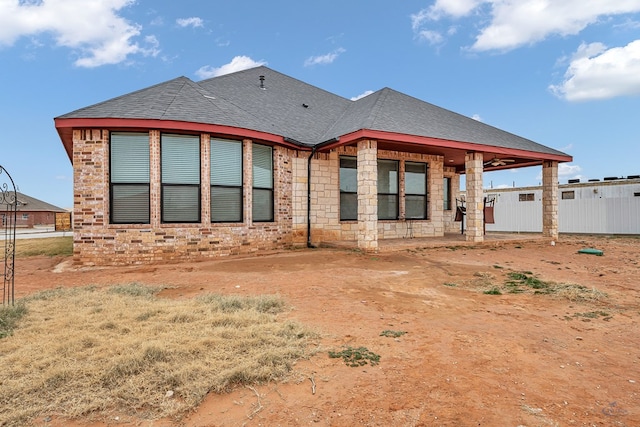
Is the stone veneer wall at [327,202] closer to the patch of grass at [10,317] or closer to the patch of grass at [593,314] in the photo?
the patch of grass at [10,317]

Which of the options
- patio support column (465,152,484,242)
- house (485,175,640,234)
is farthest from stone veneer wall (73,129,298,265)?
house (485,175,640,234)

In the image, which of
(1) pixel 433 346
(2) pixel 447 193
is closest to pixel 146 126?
(1) pixel 433 346

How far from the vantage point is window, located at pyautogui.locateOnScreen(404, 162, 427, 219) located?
1372cm

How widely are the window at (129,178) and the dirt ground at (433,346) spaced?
5.10 ft

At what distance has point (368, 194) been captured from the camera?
10.1 metres

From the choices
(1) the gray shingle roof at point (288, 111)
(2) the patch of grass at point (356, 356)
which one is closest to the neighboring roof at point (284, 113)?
(1) the gray shingle roof at point (288, 111)

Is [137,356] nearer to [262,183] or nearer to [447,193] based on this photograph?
[262,183]

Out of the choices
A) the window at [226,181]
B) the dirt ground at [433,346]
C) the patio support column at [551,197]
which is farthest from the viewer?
the patio support column at [551,197]

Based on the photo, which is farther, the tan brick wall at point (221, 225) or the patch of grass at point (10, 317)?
the tan brick wall at point (221, 225)

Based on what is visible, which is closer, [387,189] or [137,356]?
[137,356]

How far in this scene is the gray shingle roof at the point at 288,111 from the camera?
9.56m

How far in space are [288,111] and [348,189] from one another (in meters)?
4.02

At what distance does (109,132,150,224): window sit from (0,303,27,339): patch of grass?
4366 millimetres

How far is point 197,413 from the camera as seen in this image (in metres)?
2.46
